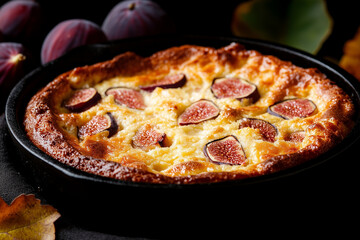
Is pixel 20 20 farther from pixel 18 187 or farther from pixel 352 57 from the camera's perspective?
pixel 352 57

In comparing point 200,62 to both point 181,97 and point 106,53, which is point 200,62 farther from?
point 106,53

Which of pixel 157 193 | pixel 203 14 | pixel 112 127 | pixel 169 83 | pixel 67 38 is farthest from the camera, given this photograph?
pixel 203 14

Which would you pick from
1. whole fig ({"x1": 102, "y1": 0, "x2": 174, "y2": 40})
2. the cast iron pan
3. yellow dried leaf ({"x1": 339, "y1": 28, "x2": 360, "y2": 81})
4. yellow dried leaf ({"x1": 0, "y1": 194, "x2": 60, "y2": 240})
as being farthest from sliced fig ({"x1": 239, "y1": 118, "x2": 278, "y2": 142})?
yellow dried leaf ({"x1": 339, "y1": 28, "x2": 360, "y2": 81})

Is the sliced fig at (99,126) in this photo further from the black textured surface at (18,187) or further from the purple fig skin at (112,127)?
the black textured surface at (18,187)

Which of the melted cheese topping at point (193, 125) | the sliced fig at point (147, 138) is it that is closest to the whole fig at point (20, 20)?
the melted cheese topping at point (193, 125)

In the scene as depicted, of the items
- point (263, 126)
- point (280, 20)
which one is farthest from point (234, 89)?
point (280, 20)

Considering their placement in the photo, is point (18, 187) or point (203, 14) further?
point (203, 14)

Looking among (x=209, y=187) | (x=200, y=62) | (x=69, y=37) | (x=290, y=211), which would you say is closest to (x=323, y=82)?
(x=200, y=62)
